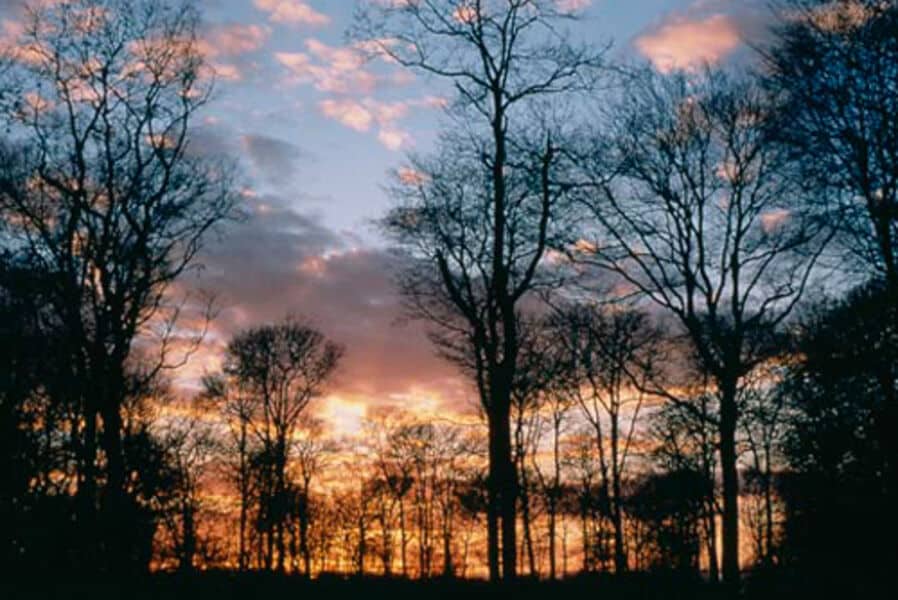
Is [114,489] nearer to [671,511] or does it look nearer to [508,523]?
[508,523]

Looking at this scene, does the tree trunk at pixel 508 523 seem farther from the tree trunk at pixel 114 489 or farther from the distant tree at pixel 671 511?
the distant tree at pixel 671 511

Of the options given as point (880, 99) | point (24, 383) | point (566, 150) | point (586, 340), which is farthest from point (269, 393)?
point (880, 99)

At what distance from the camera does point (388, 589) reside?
66.6ft

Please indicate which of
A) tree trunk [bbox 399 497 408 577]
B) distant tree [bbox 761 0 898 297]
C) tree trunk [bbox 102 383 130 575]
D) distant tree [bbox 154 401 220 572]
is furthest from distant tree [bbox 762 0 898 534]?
tree trunk [bbox 399 497 408 577]

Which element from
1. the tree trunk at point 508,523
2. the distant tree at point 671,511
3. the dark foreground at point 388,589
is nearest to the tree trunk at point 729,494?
the dark foreground at point 388,589

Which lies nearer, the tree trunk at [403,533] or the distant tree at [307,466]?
the distant tree at [307,466]

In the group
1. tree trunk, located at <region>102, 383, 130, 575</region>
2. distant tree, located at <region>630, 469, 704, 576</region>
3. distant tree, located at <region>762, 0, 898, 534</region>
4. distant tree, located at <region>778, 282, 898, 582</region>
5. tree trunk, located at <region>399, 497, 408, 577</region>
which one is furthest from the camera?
tree trunk, located at <region>399, 497, 408, 577</region>

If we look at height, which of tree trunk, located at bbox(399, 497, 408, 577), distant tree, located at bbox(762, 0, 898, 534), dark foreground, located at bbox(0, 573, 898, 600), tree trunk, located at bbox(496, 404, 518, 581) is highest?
distant tree, located at bbox(762, 0, 898, 534)

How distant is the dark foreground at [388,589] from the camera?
15461mm

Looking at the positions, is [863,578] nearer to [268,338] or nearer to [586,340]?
[586,340]

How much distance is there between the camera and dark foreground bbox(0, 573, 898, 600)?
1546 cm

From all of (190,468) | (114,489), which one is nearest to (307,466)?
(190,468)

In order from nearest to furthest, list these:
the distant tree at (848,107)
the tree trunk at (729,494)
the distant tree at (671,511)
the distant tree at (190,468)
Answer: the distant tree at (848,107) < the tree trunk at (729,494) < the distant tree at (190,468) < the distant tree at (671,511)

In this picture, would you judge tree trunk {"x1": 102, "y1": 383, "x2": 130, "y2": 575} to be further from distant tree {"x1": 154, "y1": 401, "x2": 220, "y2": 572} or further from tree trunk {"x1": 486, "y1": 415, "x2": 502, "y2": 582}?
distant tree {"x1": 154, "y1": 401, "x2": 220, "y2": 572}
